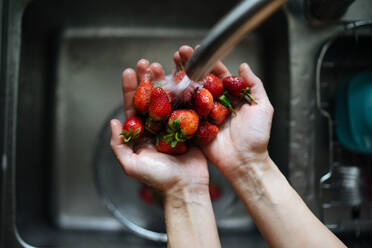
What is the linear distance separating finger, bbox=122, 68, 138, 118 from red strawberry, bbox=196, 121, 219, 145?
18 centimetres

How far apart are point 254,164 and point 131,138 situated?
0.99ft

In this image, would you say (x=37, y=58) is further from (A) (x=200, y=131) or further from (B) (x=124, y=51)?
(A) (x=200, y=131)

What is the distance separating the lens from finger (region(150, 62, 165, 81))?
0.69 metres

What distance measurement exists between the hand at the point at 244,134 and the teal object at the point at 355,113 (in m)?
0.29

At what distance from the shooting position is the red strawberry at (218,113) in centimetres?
62

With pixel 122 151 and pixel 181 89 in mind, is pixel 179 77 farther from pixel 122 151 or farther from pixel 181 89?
pixel 122 151

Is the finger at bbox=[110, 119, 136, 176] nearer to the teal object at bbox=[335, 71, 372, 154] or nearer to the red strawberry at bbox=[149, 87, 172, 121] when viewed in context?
the red strawberry at bbox=[149, 87, 172, 121]

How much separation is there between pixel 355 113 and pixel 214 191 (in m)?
0.49

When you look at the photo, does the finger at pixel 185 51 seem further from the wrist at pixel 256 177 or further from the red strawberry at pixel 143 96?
the wrist at pixel 256 177

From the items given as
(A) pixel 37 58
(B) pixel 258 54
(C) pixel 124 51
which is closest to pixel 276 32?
(B) pixel 258 54

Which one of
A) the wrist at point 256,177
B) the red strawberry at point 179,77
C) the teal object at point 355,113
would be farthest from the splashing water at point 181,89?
the teal object at point 355,113

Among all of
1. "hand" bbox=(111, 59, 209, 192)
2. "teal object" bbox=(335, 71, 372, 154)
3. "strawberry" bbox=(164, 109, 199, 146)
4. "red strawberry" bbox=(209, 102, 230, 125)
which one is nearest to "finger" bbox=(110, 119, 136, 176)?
"hand" bbox=(111, 59, 209, 192)

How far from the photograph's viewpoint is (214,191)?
2.94 ft

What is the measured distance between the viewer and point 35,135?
35.8 inches
